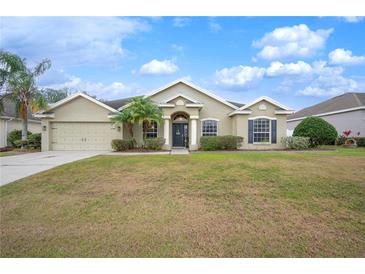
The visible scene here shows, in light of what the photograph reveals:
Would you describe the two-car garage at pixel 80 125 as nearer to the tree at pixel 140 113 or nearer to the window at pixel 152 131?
the tree at pixel 140 113

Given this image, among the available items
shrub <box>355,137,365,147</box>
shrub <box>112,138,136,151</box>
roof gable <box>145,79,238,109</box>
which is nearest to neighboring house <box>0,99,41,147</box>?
shrub <box>112,138,136,151</box>

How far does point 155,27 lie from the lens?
25.3ft

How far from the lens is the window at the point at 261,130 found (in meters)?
20.9

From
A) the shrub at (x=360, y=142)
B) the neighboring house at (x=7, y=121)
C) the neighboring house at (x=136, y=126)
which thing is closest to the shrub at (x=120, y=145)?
the neighboring house at (x=136, y=126)

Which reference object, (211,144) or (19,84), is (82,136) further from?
(211,144)

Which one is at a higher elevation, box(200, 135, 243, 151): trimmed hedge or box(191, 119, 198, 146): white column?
box(191, 119, 198, 146): white column

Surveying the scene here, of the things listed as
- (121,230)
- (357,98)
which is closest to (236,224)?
(121,230)

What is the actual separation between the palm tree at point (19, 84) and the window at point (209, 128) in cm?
1210

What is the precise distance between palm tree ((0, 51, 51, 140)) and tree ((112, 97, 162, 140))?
6.26 meters

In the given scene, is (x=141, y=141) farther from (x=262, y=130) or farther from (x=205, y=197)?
(x=205, y=197)

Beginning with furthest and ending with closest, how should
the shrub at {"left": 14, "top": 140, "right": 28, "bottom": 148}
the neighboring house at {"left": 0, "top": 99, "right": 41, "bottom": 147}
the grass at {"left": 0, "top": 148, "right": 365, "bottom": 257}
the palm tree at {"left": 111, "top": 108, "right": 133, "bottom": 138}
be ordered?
the neighboring house at {"left": 0, "top": 99, "right": 41, "bottom": 147} < the shrub at {"left": 14, "top": 140, "right": 28, "bottom": 148} < the palm tree at {"left": 111, "top": 108, "right": 133, "bottom": 138} < the grass at {"left": 0, "top": 148, "right": 365, "bottom": 257}

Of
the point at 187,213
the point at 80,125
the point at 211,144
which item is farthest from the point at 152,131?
the point at 187,213

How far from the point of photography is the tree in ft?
61.2

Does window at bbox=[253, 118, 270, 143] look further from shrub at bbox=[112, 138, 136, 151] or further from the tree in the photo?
shrub at bbox=[112, 138, 136, 151]
